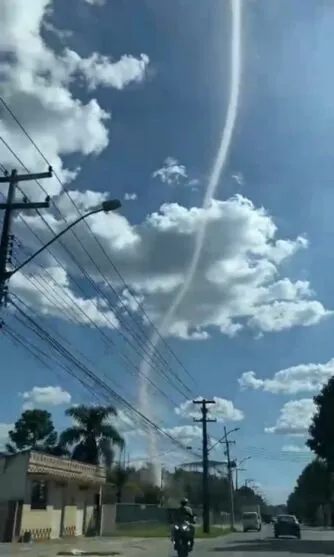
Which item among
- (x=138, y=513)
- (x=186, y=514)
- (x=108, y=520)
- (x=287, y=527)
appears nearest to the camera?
(x=186, y=514)

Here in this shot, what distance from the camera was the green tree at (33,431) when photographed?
247 ft

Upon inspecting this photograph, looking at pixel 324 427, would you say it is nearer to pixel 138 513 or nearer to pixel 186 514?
pixel 186 514

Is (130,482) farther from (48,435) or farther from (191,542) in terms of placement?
(191,542)

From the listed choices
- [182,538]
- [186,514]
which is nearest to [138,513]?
[186,514]

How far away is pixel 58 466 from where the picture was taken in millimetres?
38594

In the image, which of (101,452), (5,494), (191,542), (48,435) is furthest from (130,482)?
(191,542)

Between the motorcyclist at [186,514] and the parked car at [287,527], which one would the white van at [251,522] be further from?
the motorcyclist at [186,514]

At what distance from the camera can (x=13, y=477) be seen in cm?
3500

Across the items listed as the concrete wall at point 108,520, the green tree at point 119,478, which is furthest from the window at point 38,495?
the green tree at point 119,478

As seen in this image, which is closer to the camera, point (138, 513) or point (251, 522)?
point (138, 513)

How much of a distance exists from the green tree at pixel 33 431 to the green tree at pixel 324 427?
3778cm

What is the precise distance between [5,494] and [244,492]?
12872cm

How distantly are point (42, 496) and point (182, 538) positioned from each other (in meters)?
20.4

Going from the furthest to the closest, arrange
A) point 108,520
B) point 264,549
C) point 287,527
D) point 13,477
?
point 108,520 < point 287,527 < point 13,477 < point 264,549
